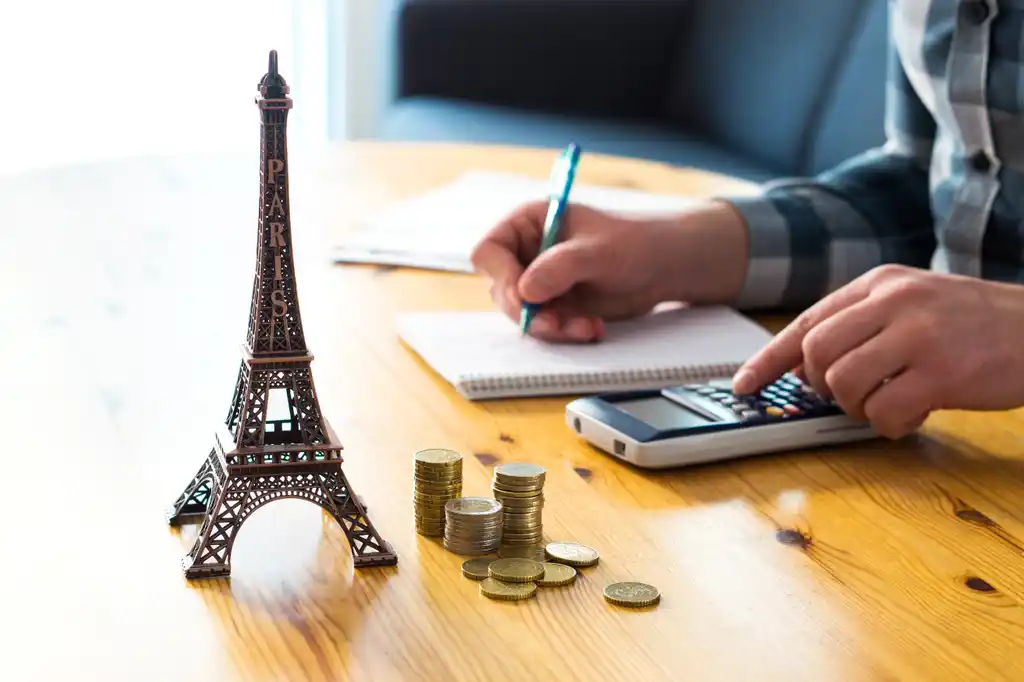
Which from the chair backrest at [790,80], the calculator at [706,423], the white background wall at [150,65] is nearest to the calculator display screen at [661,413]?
the calculator at [706,423]

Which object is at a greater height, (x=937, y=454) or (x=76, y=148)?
(x=937, y=454)

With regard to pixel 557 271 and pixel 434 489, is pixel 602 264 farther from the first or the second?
pixel 434 489

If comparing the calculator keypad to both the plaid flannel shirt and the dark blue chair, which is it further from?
the dark blue chair

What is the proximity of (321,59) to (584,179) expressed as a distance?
2.19 m

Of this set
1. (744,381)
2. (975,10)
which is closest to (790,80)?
(975,10)

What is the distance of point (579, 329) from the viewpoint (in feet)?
3.30

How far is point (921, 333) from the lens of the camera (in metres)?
0.81

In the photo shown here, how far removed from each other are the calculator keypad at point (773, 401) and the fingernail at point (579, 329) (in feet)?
0.49

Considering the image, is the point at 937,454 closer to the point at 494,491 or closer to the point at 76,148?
the point at 494,491

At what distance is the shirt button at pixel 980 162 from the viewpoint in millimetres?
1183

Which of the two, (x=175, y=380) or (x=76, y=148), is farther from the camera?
(x=76, y=148)

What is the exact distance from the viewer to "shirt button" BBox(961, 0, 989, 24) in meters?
1.12

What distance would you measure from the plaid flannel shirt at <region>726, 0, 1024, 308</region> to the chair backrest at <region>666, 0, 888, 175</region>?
3.57ft

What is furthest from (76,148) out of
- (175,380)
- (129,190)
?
(175,380)
